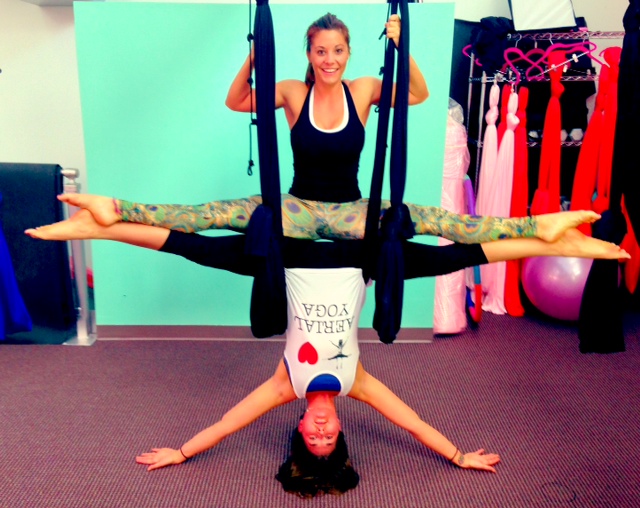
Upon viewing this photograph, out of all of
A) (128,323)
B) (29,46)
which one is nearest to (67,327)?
(128,323)

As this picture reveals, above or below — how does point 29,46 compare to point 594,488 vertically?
above

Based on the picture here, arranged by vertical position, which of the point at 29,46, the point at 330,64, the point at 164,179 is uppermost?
the point at 29,46

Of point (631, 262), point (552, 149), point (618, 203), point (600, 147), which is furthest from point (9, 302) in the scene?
point (631, 262)

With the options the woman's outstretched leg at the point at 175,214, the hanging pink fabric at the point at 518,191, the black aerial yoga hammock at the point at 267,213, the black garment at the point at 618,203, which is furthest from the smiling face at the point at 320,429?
the hanging pink fabric at the point at 518,191

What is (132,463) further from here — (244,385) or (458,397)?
(458,397)

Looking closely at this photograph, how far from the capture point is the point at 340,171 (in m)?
2.05

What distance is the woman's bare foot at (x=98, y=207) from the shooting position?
1.86 meters

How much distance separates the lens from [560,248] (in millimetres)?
1952

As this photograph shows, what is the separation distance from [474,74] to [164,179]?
1.95 m

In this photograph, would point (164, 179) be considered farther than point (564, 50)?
No

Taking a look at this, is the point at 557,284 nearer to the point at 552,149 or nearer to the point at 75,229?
the point at 552,149

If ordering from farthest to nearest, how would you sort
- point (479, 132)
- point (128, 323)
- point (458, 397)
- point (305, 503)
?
point (479, 132) → point (128, 323) → point (458, 397) → point (305, 503)

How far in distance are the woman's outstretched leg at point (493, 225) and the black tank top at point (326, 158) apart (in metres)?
0.25

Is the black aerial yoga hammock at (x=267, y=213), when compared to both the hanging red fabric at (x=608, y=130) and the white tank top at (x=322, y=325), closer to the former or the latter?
the white tank top at (x=322, y=325)
